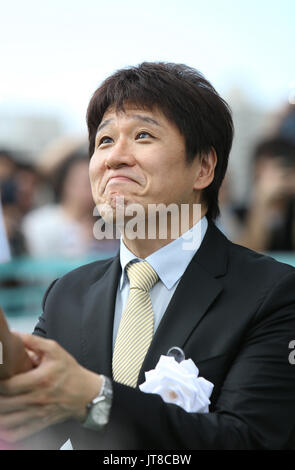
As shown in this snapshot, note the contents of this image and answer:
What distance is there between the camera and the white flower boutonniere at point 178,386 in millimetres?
1516

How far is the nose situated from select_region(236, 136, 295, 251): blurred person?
377 centimetres

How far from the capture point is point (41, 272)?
5242 mm

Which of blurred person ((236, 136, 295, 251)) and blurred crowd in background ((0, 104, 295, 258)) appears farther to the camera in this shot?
blurred person ((236, 136, 295, 251))

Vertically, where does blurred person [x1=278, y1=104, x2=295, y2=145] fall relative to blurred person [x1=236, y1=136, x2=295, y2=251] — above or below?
above

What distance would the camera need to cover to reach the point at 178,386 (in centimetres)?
151

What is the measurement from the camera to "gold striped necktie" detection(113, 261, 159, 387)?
1.68 meters

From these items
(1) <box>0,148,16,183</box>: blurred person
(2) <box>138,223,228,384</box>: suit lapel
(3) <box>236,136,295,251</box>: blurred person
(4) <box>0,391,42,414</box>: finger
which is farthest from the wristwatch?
(1) <box>0,148,16,183</box>: blurred person

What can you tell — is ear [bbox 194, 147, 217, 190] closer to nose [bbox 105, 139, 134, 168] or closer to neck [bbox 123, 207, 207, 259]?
neck [bbox 123, 207, 207, 259]

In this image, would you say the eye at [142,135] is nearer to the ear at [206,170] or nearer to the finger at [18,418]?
the ear at [206,170]

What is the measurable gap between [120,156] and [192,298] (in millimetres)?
402

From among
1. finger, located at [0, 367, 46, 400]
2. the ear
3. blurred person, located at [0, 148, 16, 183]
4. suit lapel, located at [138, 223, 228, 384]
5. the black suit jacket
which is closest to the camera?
finger, located at [0, 367, 46, 400]

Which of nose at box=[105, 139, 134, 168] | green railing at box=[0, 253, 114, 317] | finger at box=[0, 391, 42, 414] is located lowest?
green railing at box=[0, 253, 114, 317]

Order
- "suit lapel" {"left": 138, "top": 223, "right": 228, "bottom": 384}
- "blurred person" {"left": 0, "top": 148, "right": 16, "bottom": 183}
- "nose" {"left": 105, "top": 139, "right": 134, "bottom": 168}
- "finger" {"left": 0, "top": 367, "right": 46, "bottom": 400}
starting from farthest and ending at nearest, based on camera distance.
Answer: "blurred person" {"left": 0, "top": 148, "right": 16, "bottom": 183}, "nose" {"left": 105, "top": 139, "right": 134, "bottom": 168}, "suit lapel" {"left": 138, "top": 223, "right": 228, "bottom": 384}, "finger" {"left": 0, "top": 367, "right": 46, "bottom": 400}
